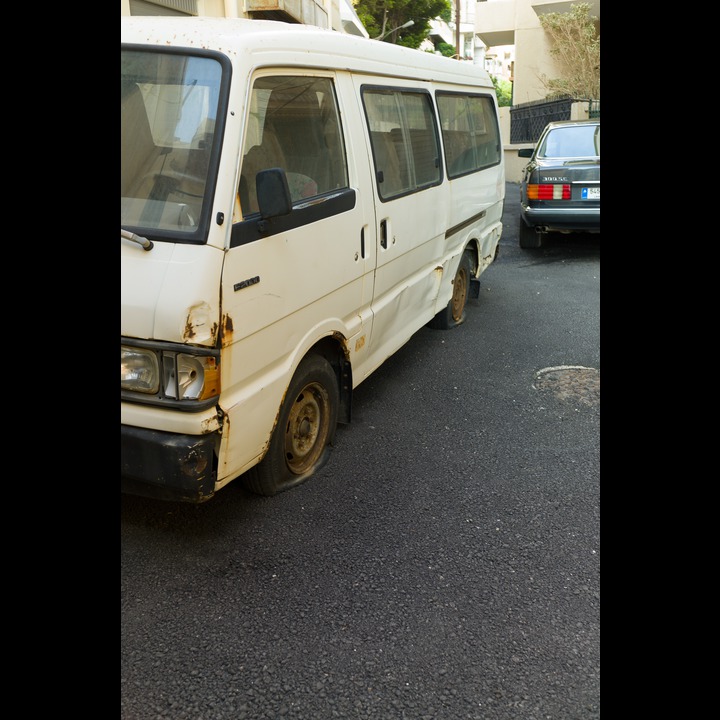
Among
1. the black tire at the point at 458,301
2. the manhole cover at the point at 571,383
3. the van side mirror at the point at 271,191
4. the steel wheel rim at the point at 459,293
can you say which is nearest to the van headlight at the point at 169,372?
the van side mirror at the point at 271,191

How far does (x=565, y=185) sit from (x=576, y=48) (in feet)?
52.5

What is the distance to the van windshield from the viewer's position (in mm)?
2889

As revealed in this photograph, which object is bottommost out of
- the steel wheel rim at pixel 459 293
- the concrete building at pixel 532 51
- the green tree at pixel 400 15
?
the steel wheel rim at pixel 459 293

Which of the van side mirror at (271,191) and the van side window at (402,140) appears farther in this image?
the van side window at (402,140)

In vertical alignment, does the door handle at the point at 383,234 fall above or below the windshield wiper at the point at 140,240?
above

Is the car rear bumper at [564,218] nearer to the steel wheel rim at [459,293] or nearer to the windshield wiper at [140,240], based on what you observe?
the steel wheel rim at [459,293]

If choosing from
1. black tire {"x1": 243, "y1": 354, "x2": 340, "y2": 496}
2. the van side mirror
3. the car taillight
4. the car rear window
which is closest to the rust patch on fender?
the van side mirror

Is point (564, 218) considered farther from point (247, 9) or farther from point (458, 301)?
point (247, 9)

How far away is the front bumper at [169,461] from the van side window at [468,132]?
3568 mm

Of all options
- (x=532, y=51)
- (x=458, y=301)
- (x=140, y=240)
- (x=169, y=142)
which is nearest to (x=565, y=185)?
(x=458, y=301)

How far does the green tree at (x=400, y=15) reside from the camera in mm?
38000

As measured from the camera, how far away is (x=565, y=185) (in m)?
9.10

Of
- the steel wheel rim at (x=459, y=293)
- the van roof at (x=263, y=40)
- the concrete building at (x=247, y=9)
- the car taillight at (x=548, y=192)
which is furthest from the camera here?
the concrete building at (x=247, y=9)
